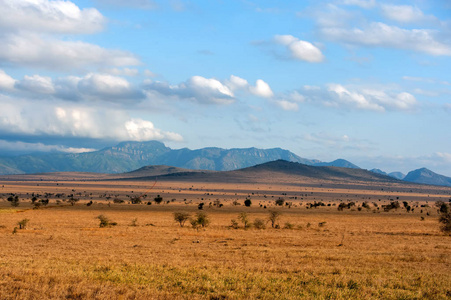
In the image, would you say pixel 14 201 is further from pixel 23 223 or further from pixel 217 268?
pixel 217 268

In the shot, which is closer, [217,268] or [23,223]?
[217,268]

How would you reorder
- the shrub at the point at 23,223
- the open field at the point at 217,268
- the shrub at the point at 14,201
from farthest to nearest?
1. the shrub at the point at 14,201
2. the shrub at the point at 23,223
3. the open field at the point at 217,268

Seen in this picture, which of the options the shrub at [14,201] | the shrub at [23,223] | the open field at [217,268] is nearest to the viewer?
the open field at [217,268]

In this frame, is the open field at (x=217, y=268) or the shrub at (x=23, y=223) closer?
Answer: the open field at (x=217, y=268)

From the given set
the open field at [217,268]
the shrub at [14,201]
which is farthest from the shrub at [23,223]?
the shrub at [14,201]

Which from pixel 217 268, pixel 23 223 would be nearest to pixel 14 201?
pixel 23 223

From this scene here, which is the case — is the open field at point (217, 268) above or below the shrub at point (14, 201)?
above

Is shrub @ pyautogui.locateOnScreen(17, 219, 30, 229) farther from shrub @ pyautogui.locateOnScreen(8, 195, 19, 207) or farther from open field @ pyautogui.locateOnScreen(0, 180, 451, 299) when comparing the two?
shrub @ pyautogui.locateOnScreen(8, 195, 19, 207)

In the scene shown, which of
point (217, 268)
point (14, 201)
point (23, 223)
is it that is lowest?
point (14, 201)

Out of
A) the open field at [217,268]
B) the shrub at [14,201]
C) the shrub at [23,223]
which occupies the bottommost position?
the shrub at [14,201]

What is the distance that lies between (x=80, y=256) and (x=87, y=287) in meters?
9.99

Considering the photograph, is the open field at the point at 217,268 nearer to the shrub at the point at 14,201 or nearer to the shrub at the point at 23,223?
the shrub at the point at 23,223

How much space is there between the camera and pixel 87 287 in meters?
15.6

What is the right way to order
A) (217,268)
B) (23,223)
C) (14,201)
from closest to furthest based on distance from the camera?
(217,268), (23,223), (14,201)
